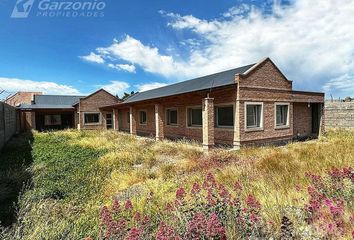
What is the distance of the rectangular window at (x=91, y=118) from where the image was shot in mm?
30359

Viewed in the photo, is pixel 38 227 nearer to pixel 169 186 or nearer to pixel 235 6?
pixel 169 186

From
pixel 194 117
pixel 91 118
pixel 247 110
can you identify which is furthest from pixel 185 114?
pixel 91 118

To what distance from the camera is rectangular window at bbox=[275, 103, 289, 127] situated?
1512cm

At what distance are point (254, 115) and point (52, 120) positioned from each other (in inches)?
1254

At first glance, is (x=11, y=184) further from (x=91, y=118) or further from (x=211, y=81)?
(x=91, y=118)

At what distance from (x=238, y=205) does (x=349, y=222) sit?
4.73ft

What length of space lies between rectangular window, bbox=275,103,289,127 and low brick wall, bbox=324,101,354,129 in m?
7.03

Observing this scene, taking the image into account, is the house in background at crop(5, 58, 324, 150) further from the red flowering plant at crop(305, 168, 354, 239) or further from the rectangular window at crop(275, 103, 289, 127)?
the red flowering plant at crop(305, 168, 354, 239)

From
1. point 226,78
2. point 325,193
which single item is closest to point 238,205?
point 325,193

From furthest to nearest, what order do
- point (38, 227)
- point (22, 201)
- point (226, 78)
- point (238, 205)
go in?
point (226, 78), point (22, 201), point (38, 227), point (238, 205)

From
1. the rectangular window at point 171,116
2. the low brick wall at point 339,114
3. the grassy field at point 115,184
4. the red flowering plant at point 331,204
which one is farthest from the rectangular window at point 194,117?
the low brick wall at point 339,114

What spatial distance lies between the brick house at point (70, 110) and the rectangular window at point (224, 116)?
68.5ft

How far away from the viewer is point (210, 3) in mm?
12281

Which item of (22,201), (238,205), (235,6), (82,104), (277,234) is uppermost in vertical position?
(235,6)
